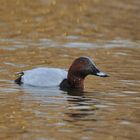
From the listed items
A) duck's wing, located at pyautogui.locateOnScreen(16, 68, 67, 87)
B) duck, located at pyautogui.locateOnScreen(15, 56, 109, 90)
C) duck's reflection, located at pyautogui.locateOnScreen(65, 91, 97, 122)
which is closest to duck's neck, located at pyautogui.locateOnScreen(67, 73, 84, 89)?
duck, located at pyautogui.locateOnScreen(15, 56, 109, 90)

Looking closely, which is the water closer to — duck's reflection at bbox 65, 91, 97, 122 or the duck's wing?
duck's reflection at bbox 65, 91, 97, 122

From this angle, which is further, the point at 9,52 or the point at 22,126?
the point at 9,52

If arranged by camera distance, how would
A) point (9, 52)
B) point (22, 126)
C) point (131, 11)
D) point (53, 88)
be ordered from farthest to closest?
point (131, 11)
point (9, 52)
point (53, 88)
point (22, 126)

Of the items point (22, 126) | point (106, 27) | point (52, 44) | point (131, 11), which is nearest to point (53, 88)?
point (22, 126)

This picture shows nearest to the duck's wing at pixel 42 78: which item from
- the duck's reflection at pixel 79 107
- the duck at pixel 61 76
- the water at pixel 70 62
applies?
the duck at pixel 61 76

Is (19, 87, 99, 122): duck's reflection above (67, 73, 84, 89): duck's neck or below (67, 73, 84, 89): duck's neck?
below

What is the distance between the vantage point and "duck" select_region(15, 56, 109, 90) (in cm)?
1467

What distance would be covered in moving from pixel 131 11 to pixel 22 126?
576 inches

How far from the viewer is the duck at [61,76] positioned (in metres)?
14.7

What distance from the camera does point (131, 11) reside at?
25.3 meters

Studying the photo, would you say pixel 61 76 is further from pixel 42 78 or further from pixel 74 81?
pixel 42 78

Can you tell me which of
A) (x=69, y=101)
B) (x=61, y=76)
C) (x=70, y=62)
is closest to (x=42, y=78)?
(x=61, y=76)

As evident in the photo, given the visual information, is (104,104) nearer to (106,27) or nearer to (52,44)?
(52,44)

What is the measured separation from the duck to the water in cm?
20
